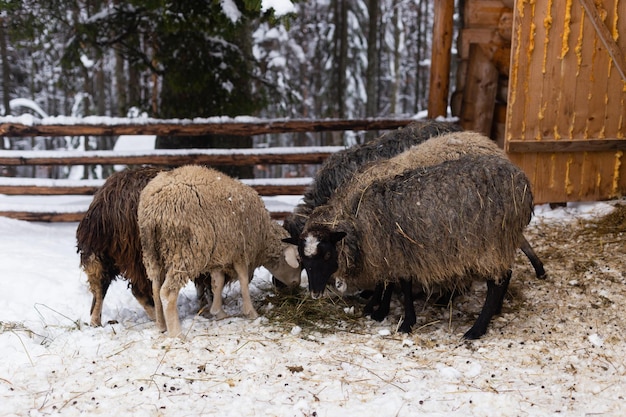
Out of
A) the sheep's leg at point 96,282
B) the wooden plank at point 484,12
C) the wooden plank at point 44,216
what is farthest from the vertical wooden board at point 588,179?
the wooden plank at point 44,216

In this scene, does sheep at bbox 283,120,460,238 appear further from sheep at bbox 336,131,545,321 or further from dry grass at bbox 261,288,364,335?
dry grass at bbox 261,288,364,335

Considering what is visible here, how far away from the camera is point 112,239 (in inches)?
191

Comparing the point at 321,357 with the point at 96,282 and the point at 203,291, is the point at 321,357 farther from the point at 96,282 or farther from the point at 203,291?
the point at 96,282

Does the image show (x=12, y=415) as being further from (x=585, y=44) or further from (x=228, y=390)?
(x=585, y=44)

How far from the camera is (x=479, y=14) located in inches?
314

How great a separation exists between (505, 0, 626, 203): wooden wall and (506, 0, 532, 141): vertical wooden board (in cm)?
1

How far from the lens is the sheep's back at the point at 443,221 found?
176 inches

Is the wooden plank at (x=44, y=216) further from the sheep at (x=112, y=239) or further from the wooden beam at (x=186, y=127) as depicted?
the sheep at (x=112, y=239)

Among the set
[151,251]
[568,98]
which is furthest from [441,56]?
[151,251]

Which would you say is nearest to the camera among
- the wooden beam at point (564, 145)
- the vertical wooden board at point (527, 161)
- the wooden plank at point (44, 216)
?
the wooden beam at point (564, 145)

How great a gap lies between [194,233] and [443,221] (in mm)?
1954

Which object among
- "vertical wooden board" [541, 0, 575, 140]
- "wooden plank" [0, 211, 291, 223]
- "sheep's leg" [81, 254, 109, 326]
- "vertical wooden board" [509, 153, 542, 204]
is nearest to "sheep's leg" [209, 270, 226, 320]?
"sheep's leg" [81, 254, 109, 326]

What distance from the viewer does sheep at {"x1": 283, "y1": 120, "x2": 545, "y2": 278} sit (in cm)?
583

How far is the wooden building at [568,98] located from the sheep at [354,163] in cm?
106
